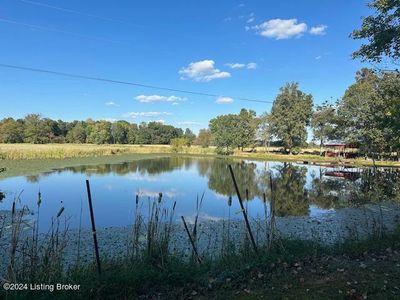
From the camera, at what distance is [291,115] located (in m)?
59.9

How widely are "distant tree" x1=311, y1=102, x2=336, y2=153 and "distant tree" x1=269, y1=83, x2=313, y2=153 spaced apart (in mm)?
1679

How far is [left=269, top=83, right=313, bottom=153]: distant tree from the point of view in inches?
2365

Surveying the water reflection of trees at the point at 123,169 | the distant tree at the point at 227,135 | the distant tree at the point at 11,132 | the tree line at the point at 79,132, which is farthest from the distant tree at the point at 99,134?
the water reflection of trees at the point at 123,169

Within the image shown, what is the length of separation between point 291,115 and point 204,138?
37.3 m

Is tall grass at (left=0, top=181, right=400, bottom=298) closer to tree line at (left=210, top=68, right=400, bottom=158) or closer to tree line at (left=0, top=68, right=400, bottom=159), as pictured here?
tree line at (left=0, top=68, right=400, bottom=159)

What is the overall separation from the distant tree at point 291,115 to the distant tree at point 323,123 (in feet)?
5.51

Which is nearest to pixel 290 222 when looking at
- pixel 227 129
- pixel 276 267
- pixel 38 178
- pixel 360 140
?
pixel 276 267

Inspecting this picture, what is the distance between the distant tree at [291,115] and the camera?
60.1m

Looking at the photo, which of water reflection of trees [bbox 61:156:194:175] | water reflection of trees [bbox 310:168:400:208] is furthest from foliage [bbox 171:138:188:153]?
water reflection of trees [bbox 310:168:400:208]

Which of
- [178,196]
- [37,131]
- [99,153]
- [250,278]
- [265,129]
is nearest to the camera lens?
[250,278]

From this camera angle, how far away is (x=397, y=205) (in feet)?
49.0

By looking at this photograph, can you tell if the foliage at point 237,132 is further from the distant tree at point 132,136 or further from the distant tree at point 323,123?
the distant tree at point 132,136

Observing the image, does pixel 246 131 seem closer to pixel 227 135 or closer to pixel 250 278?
pixel 227 135

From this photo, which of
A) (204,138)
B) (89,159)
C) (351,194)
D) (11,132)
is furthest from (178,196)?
(204,138)
